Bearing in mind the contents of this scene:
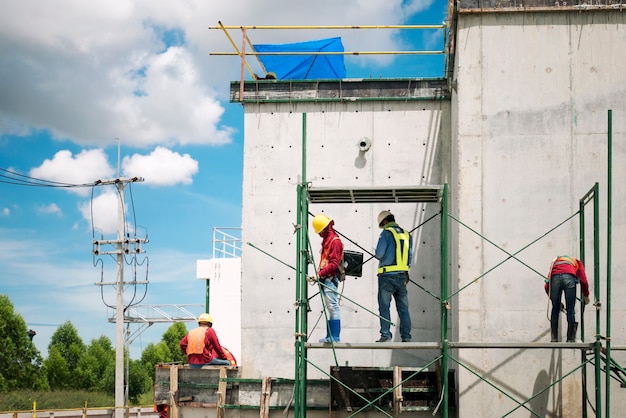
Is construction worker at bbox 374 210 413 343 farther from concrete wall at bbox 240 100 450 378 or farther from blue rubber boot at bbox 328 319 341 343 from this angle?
concrete wall at bbox 240 100 450 378

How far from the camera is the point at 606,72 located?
12.5m

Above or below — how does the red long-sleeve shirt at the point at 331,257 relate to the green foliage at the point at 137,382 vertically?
above

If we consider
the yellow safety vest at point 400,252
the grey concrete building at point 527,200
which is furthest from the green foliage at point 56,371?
the yellow safety vest at point 400,252

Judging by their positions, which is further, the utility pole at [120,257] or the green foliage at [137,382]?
the green foliage at [137,382]

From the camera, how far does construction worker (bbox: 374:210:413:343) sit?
472 inches

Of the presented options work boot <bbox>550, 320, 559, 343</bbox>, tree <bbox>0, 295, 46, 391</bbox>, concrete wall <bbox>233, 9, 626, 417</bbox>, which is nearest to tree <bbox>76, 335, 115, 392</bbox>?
tree <bbox>0, 295, 46, 391</bbox>

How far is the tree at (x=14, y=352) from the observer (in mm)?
45062

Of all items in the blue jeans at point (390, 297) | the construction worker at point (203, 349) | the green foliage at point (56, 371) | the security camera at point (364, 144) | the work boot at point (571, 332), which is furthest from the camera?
the green foliage at point (56, 371)

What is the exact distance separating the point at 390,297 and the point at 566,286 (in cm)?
240

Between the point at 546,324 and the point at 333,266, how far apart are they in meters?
3.16

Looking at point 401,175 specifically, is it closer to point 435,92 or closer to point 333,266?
point 435,92

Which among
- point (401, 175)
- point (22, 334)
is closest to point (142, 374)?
point (22, 334)

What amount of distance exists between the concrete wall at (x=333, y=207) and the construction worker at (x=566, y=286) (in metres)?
3.21

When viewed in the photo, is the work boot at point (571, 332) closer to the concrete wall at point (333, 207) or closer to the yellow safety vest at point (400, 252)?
the yellow safety vest at point (400, 252)
